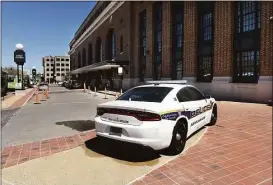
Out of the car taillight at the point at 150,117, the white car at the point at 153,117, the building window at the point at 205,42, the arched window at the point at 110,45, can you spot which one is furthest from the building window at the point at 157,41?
the car taillight at the point at 150,117

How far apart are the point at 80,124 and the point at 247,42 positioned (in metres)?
12.1

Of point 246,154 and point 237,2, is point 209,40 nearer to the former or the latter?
point 237,2

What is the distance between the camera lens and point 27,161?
16.3ft

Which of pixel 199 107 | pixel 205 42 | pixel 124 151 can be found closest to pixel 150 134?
pixel 124 151

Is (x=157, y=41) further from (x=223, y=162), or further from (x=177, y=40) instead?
(x=223, y=162)

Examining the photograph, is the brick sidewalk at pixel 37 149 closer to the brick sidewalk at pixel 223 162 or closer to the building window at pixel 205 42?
the brick sidewalk at pixel 223 162

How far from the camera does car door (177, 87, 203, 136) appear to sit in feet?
18.5

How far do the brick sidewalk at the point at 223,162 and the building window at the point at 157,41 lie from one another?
64.8 feet

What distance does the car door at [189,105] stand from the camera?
5653mm

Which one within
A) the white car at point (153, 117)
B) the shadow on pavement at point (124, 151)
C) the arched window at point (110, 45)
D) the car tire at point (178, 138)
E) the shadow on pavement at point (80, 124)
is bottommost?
the shadow on pavement at point (124, 151)

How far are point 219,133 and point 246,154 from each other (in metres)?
1.73

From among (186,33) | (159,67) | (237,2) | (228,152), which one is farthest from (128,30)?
(228,152)

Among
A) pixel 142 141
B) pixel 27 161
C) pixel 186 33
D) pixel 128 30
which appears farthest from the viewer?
pixel 128 30

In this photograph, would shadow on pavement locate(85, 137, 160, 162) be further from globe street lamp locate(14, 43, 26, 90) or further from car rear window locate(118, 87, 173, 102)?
globe street lamp locate(14, 43, 26, 90)
